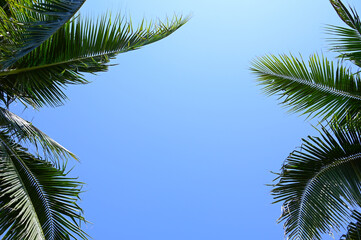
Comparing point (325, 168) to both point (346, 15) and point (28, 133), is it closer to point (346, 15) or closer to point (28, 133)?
point (346, 15)

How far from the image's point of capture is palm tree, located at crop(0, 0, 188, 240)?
530 cm

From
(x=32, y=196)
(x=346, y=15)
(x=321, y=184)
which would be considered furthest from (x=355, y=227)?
(x=32, y=196)

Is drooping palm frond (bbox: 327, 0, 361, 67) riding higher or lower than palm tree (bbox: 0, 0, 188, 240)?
higher

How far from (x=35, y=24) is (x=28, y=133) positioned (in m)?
1.58

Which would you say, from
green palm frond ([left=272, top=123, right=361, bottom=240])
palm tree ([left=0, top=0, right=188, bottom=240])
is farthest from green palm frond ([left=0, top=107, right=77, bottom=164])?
green palm frond ([left=272, top=123, right=361, bottom=240])

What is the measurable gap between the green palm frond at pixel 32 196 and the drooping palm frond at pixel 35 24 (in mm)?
1287

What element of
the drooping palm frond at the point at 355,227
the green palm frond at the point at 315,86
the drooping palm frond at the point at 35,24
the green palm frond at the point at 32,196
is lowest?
the green palm frond at the point at 32,196

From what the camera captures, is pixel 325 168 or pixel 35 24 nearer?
pixel 35 24

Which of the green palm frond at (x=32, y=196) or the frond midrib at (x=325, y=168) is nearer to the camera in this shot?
the green palm frond at (x=32, y=196)

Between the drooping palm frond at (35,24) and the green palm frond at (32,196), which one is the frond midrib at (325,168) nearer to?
the green palm frond at (32,196)

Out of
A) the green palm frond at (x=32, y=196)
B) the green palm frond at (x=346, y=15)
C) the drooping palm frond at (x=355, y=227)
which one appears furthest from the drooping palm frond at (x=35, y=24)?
the drooping palm frond at (x=355, y=227)

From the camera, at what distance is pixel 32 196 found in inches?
229

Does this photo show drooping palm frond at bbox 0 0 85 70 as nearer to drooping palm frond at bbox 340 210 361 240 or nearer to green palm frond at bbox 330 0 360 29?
green palm frond at bbox 330 0 360 29

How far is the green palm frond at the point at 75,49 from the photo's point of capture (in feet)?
19.0
